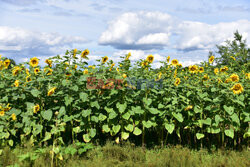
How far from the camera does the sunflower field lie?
13.5 ft

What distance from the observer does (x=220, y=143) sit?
459 centimetres

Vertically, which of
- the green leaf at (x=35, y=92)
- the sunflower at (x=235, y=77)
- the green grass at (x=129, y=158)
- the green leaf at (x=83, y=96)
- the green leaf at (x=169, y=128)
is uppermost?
the sunflower at (x=235, y=77)

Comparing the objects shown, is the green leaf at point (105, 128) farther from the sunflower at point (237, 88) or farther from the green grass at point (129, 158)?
the sunflower at point (237, 88)

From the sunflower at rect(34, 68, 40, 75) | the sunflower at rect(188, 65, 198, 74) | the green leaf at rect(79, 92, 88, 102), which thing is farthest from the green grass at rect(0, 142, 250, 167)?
the sunflower at rect(188, 65, 198, 74)

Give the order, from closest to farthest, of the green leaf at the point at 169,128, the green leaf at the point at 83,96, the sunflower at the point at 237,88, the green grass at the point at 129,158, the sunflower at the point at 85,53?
the green grass at the point at 129,158 → the sunflower at the point at 237,88 → the green leaf at the point at 83,96 → the green leaf at the point at 169,128 → the sunflower at the point at 85,53

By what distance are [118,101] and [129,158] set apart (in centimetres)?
98

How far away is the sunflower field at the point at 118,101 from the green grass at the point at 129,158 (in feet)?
0.81

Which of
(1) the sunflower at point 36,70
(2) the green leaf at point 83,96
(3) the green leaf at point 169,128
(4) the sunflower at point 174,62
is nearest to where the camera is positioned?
(2) the green leaf at point 83,96

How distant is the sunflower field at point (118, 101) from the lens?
4113 mm

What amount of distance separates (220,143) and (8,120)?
4061 mm

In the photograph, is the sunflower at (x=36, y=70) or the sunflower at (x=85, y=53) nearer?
the sunflower at (x=36, y=70)

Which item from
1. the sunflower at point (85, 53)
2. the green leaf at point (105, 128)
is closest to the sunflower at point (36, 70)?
the sunflower at point (85, 53)

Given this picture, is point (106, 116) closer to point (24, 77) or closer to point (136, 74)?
point (136, 74)

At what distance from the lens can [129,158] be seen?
3865 millimetres
